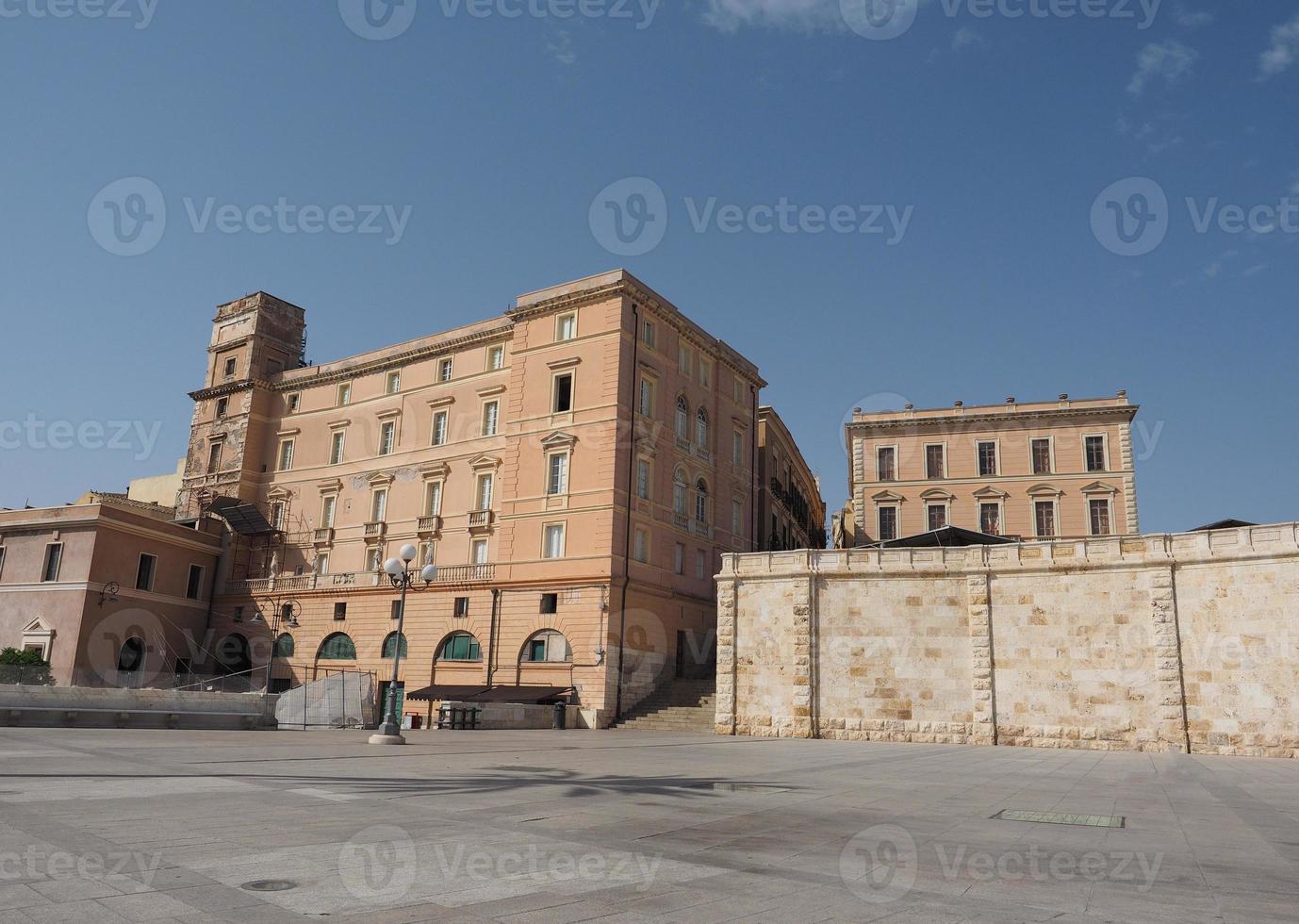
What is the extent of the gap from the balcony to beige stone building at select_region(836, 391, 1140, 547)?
79.8ft

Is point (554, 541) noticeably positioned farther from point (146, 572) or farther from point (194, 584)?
point (194, 584)

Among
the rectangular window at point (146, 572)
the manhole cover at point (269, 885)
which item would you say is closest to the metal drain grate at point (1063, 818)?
the manhole cover at point (269, 885)

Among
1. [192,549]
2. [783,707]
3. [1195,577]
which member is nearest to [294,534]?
[192,549]

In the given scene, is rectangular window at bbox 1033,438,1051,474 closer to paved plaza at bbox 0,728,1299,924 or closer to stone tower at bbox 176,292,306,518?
paved plaza at bbox 0,728,1299,924

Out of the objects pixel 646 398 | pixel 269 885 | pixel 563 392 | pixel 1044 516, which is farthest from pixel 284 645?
pixel 269 885

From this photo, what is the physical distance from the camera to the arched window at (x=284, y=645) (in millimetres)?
44156

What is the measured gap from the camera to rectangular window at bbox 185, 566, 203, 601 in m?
46.3

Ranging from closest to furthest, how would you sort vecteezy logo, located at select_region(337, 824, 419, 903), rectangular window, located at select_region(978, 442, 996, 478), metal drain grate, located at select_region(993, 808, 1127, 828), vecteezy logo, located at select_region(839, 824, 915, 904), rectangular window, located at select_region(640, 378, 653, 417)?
vecteezy logo, located at select_region(337, 824, 419, 903), vecteezy logo, located at select_region(839, 824, 915, 904), metal drain grate, located at select_region(993, 808, 1127, 828), rectangular window, located at select_region(640, 378, 653, 417), rectangular window, located at select_region(978, 442, 996, 478)

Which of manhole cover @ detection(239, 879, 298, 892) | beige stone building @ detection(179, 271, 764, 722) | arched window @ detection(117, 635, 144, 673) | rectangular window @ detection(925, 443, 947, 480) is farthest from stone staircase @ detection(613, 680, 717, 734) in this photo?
manhole cover @ detection(239, 879, 298, 892)

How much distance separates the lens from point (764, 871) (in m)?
6.46

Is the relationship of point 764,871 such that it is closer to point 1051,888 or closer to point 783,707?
point 1051,888

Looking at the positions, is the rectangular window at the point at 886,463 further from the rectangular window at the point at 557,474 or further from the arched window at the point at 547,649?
the arched window at the point at 547,649

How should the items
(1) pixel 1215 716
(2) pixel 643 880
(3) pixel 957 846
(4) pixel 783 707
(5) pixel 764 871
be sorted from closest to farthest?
(2) pixel 643 880 < (5) pixel 764 871 < (3) pixel 957 846 < (1) pixel 1215 716 < (4) pixel 783 707

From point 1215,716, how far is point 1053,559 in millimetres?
5776
